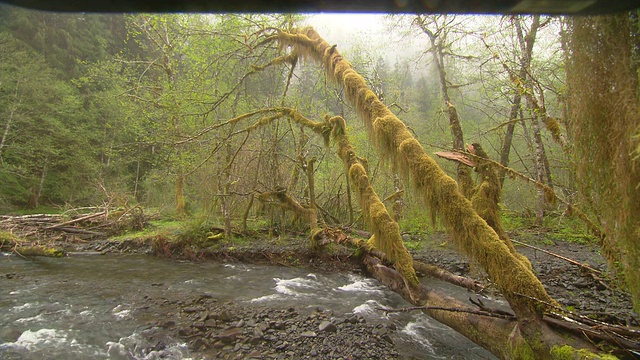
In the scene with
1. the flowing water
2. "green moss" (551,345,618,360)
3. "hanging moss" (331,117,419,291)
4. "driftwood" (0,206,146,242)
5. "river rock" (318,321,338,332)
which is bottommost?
the flowing water

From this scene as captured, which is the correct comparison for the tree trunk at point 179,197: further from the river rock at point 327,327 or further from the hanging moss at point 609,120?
the hanging moss at point 609,120

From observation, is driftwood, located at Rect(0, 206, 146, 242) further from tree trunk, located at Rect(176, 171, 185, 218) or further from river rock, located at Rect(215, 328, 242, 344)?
river rock, located at Rect(215, 328, 242, 344)

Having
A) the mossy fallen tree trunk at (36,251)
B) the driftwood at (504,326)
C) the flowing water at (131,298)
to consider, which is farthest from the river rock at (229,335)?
the mossy fallen tree trunk at (36,251)

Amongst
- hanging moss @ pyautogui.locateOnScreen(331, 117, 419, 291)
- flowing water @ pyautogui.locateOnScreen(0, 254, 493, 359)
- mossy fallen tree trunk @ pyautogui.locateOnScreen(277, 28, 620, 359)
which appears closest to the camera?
mossy fallen tree trunk @ pyautogui.locateOnScreen(277, 28, 620, 359)

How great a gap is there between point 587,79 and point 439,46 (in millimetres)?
13202

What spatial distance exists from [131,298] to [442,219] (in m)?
6.48

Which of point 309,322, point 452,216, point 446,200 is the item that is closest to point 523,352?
point 452,216

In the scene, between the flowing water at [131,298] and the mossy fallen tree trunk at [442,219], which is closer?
the mossy fallen tree trunk at [442,219]

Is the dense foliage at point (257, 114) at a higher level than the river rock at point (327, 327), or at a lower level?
higher

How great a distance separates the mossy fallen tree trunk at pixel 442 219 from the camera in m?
3.05

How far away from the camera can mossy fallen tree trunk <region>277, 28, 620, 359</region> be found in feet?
10.0

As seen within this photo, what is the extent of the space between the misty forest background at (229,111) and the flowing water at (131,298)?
2.81 metres

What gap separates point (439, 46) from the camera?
44.8 feet

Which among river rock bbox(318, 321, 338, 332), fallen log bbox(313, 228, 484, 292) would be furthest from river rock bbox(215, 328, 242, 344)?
fallen log bbox(313, 228, 484, 292)
